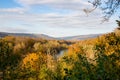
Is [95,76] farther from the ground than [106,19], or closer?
closer

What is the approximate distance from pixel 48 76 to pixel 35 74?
542 inches

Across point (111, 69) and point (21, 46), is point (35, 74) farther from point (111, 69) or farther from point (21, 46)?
point (21, 46)

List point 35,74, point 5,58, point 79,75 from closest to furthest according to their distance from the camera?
point 79,75, point 35,74, point 5,58

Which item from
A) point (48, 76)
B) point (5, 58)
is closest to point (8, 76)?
point (48, 76)

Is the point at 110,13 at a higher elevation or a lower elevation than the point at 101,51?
higher

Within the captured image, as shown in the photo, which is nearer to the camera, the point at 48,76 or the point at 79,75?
the point at 79,75

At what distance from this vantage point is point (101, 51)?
64.2 ft

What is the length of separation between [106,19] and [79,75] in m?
5.06

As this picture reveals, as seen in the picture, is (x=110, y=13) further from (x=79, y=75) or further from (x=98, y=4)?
(x=79, y=75)

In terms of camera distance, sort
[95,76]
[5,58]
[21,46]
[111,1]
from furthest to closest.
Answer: [21,46]
[5,58]
[95,76]
[111,1]

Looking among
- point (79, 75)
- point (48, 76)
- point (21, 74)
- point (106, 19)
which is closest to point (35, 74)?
point (21, 74)

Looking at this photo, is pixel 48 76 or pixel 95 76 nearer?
pixel 95 76

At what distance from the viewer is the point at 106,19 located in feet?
53.1

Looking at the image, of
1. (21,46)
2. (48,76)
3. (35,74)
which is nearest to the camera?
(48,76)
